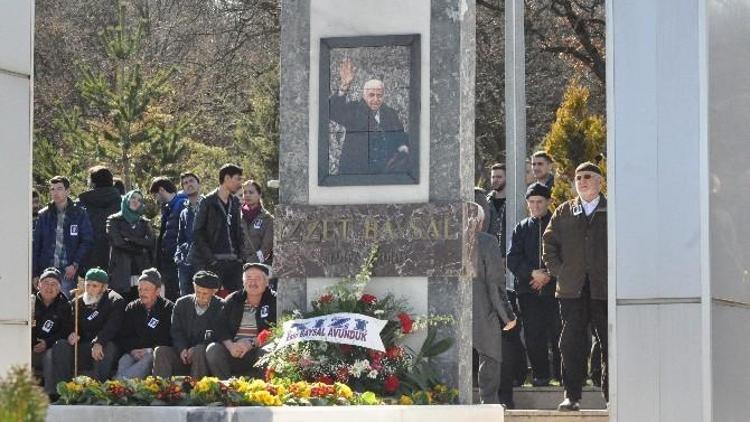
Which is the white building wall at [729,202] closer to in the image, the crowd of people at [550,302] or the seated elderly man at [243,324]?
the crowd of people at [550,302]

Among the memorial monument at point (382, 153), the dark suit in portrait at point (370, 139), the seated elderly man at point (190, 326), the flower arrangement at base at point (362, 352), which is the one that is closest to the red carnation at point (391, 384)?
the flower arrangement at base at point (362, 352)

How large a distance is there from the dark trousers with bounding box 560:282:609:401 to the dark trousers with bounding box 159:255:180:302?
503 cm

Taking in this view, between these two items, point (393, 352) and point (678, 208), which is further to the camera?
point (393, 352)

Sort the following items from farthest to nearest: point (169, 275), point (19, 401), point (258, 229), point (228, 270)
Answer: point (169, 275), point (258, 229), point (228, 270), point (19, 401)

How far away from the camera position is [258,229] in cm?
1692

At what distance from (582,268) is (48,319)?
16.5 ft

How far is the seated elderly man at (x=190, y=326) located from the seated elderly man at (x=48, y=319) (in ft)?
4.59

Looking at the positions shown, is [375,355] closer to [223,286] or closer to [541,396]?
[541,396]

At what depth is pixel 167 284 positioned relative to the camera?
58.6ft

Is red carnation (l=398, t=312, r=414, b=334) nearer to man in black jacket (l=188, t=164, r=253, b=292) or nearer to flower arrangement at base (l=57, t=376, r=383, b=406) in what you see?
flower arrangement at base (l=57, t=376, r=383, b=406)

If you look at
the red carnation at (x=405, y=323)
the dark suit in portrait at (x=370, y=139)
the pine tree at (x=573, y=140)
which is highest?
the pine tree at (x=573, y=140)

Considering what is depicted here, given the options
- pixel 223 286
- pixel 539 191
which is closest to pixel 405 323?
pixel 539 191

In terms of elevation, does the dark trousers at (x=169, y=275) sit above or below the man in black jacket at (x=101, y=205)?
below

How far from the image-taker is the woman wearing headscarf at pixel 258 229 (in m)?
16.8
